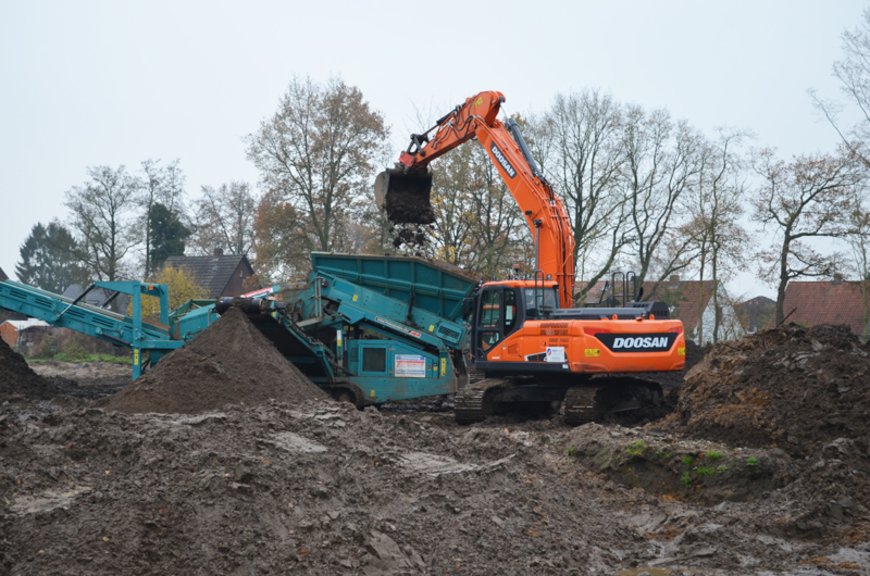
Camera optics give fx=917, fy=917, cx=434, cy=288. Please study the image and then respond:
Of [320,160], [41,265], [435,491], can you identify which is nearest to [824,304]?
[320,160]

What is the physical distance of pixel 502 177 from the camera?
1538cm

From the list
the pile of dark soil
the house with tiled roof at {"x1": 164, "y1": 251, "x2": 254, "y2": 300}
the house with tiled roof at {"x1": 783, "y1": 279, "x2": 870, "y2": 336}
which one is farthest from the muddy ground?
the house with tiled roof at {"x1": 164, "y1": 251, "x2": 254, "y2": 300}

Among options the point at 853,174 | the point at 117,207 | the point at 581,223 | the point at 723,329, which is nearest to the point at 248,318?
the point at 581,223

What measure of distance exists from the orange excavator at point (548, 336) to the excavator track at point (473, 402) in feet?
0.05

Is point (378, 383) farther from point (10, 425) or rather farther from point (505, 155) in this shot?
point (10, 425)

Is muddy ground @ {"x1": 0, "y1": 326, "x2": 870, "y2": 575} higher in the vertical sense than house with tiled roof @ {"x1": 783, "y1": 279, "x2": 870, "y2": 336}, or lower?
lower

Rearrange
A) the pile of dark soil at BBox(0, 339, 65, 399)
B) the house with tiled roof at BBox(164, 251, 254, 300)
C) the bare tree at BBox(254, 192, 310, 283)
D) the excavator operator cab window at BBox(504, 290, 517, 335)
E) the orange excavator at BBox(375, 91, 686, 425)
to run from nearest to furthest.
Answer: the orange excavator at BBox(375, 91, 686, 425), the pile of dark soil at BBox(0, 339, 65, 399), the excavator operator cab window at BBox(504, 290, 517, 335), the bare tree at BBox(254, 192, 310, 283), the house with tiled roof at BBox(164, 251, 254, 300)

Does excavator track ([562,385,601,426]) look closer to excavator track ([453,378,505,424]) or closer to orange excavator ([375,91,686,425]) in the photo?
orange excavator ([375,91,686,425])

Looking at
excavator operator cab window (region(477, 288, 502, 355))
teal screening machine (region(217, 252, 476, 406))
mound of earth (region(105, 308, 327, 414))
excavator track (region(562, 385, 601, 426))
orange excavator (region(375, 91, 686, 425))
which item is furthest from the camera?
teal screening machine (region(217, 252, 476, 406))

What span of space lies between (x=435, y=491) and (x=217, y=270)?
40.7 m

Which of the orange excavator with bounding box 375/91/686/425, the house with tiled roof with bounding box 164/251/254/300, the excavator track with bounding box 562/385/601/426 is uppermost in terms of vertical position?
the house with tiled roof with bounding box 164/251/254/300

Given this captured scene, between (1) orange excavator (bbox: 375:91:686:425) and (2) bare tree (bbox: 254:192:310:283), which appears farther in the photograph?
(2) bare tree (bbox: 254:192:310:283)

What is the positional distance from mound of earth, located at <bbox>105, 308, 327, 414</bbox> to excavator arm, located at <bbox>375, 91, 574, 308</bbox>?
4.17m

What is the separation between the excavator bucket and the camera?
648 inches
